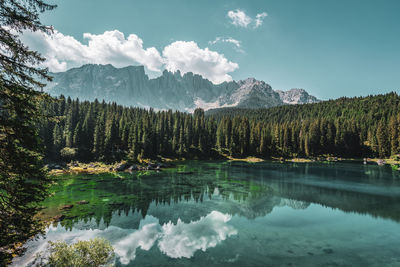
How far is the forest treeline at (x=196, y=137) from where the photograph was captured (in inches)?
3959

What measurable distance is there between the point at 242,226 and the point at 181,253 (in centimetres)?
1151

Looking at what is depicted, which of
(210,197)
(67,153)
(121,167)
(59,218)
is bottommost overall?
(59,218)

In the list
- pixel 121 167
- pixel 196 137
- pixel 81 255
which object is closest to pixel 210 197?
pixel 81 255

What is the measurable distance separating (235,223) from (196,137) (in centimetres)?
Answer: 10787

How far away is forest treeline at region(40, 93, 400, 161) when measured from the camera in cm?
10056

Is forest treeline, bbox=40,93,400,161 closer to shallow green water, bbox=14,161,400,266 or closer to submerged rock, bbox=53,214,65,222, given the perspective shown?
shallow green water, bbox=14,161,400,266

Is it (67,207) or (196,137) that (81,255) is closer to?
(67,207)

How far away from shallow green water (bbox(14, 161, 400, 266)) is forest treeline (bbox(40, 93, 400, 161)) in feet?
166

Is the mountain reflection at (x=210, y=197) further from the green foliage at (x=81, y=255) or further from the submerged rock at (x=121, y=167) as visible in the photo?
the submerged rock at (x=121, y=167)

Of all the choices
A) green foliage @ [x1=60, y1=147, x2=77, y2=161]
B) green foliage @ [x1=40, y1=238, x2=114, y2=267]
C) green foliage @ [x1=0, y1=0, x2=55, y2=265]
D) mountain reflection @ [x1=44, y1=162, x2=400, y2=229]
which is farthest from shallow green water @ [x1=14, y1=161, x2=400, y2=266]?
green foliage @ [x1=60, y1=147, x2=77, y2=161]

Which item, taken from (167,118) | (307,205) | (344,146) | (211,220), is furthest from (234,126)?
(211,220)

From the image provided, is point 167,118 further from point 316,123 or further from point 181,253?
point 181,253

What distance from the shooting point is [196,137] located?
139125 millimetres

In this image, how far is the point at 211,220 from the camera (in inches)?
1307
